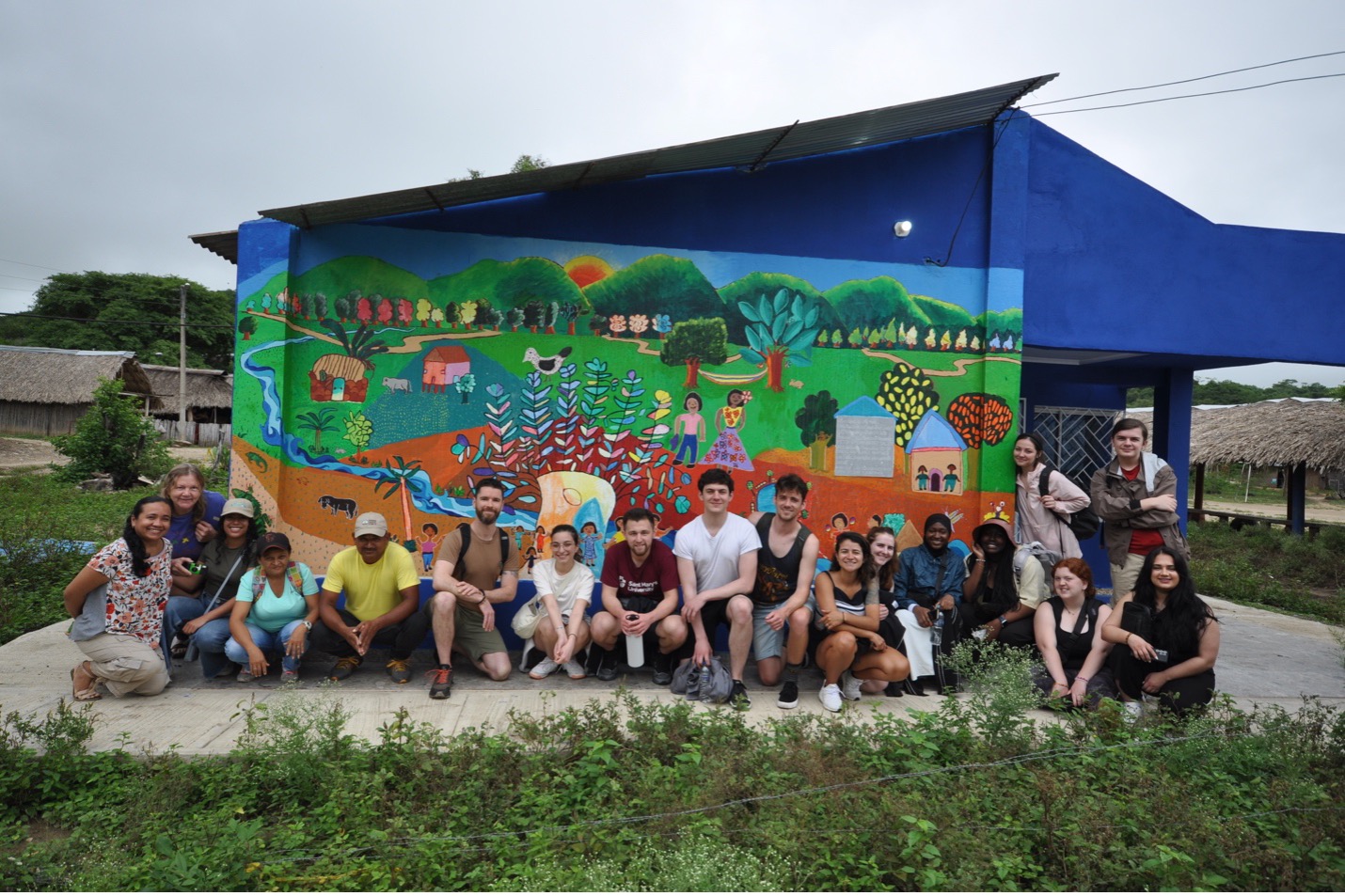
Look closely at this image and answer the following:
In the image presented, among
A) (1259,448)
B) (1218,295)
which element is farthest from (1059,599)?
(1259,448)

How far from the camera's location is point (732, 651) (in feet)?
17.8

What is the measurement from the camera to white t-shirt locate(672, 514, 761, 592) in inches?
219

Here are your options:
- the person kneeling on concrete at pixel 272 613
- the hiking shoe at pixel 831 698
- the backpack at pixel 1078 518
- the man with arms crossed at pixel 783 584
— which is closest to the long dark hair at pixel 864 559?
the man with arms crossed at pixel 783 584

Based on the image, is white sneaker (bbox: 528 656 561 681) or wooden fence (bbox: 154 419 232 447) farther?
wooden fence (bbox: 154 419 232 447)

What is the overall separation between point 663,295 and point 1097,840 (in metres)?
4.62

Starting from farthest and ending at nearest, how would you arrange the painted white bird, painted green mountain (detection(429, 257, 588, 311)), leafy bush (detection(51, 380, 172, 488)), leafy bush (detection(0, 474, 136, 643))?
leafy bush (detection(51, 380, 172, 488)) < leafy bush (detection(0, 474, 136, 643)) < the painted white bird < painted green mountain (detection(429, 257, 588, 311))

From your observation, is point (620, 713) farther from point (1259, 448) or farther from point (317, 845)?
point (1259, 448)

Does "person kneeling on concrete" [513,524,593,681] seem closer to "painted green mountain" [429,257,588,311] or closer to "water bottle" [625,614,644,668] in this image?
"water bottle" [625,614,644,668]

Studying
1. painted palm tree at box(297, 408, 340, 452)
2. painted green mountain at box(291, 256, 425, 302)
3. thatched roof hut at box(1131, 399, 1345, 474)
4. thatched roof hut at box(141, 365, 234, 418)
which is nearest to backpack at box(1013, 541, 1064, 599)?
painted green mountain at box(291, 256, 425, 302)

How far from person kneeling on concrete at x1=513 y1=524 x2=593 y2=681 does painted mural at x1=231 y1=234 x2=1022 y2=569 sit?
0.67m

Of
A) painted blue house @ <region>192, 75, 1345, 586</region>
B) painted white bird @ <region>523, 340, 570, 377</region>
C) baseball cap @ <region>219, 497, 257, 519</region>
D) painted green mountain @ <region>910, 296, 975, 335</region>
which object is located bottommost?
baseball cap @ <region>219, 497, 257, 519</region>

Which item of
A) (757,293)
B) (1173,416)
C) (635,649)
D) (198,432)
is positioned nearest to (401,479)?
(635,649)

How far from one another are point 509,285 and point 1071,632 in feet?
15.7

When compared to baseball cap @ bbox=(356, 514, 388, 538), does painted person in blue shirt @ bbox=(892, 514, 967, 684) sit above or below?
below
